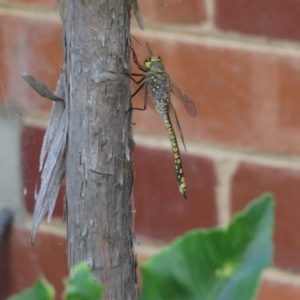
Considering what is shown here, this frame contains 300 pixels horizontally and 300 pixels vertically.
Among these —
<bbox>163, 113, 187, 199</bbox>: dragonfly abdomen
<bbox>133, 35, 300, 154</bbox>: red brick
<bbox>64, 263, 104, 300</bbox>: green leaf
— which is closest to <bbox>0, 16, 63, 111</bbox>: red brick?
<bbox>133, 35, 300, 154</bbox>: red brick

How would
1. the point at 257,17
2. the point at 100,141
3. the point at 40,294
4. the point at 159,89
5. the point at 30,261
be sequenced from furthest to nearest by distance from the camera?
1. the point at 30,261
2. the point at 257,17
3. the point at 159,89
4. the point at 100,141
5. the point at 40,294

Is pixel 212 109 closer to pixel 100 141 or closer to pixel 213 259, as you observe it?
pixel 100 141

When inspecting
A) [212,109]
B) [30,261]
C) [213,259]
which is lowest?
[30,261]

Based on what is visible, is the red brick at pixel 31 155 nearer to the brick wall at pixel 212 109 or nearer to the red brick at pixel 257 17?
the brick wall at pixel 212 109

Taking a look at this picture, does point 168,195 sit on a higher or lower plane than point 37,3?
lower

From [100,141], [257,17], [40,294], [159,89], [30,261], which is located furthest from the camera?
[30,261]

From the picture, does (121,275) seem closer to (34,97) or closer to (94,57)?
(94,57)

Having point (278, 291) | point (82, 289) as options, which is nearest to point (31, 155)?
point (278, 291)
